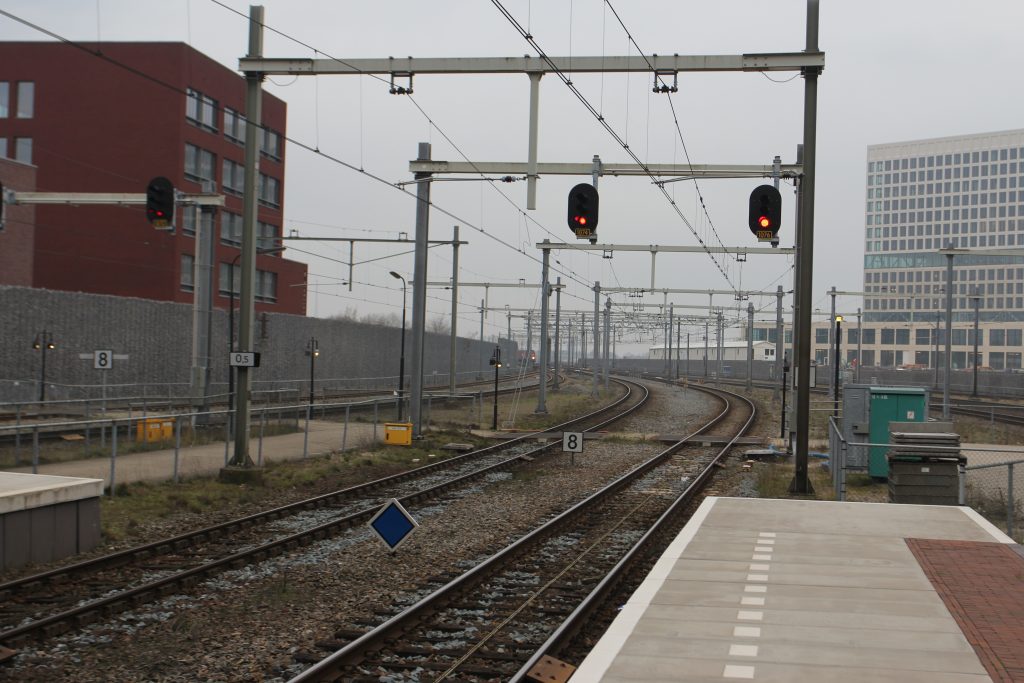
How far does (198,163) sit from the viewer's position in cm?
5619

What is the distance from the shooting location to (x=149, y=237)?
53.8 metres

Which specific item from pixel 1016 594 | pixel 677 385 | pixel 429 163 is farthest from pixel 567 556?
pixel 677 385

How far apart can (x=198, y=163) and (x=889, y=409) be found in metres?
43.8

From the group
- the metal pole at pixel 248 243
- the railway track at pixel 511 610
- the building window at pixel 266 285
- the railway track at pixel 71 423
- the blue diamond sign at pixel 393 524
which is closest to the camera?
the railway track at pixel 511 610

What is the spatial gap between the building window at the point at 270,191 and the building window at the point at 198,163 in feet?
18.9

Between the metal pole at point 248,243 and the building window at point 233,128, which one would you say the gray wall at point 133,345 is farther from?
the metal pole at point 248,243

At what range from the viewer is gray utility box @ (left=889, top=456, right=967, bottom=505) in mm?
17078

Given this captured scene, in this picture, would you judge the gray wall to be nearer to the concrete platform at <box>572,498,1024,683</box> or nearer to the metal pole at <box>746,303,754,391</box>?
the metal pole at <box>746,303,754,391</box>

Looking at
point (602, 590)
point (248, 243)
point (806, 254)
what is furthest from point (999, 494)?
point (248, 243)

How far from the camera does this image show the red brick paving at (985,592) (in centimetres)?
751

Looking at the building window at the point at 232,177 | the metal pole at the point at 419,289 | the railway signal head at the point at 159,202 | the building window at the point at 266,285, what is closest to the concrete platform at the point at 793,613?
the railway signal head at the point at 159,202

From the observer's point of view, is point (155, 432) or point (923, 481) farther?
point (155, 432)

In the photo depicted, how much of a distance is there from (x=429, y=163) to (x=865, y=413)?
1271 centimetres

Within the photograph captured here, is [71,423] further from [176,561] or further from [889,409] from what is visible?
[889,409]
